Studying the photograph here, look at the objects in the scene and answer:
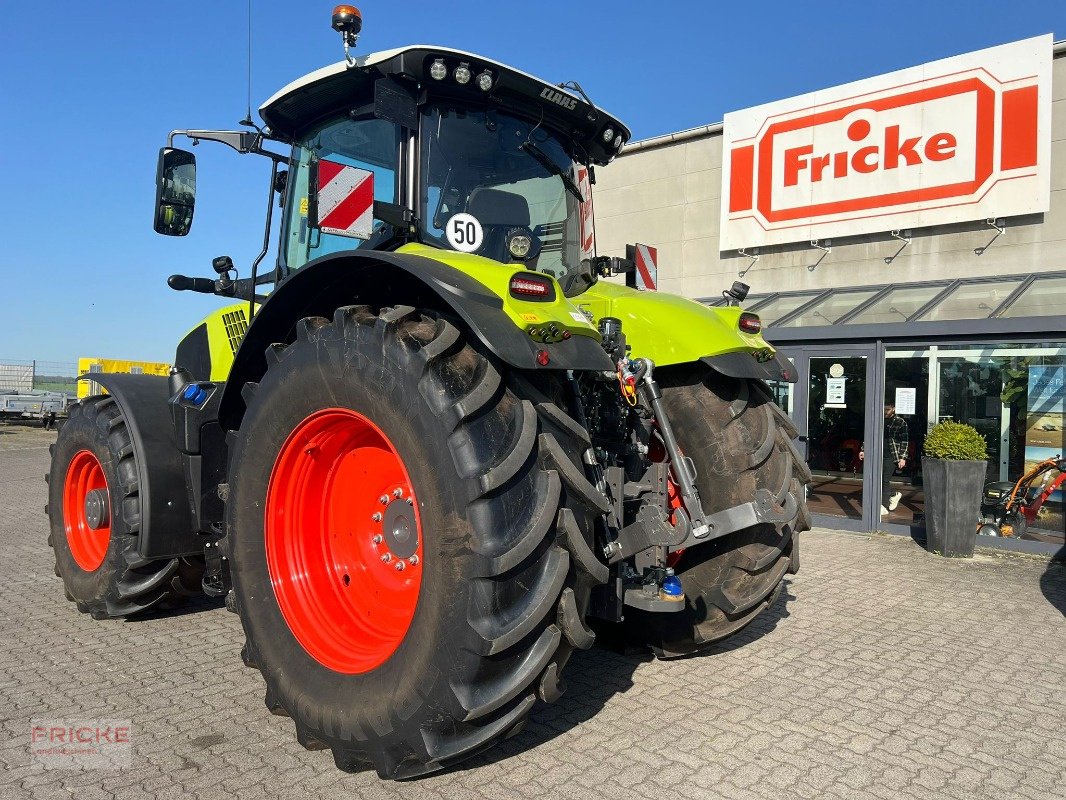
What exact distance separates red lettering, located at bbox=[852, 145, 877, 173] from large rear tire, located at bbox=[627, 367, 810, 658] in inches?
355

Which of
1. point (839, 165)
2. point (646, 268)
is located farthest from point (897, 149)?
point (646, 268)

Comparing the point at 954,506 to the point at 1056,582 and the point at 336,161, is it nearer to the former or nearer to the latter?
the point at 1056,582

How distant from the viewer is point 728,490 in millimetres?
3803

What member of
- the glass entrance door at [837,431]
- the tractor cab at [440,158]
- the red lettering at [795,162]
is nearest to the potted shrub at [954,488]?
the glass entrance door at [837,431]

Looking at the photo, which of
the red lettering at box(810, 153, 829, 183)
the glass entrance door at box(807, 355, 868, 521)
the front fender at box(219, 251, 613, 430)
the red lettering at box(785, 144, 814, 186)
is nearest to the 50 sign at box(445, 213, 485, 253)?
the front fender at box(219, 251, 613, 430)

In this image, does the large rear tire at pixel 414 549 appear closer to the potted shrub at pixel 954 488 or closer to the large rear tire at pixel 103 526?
the large rear tire at pixel 103 526

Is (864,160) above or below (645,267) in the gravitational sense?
above

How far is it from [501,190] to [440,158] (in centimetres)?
34

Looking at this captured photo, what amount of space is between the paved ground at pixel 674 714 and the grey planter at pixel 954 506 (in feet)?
8.26

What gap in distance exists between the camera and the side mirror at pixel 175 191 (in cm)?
417

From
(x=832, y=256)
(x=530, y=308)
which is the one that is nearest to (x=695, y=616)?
(x=530, y=308)

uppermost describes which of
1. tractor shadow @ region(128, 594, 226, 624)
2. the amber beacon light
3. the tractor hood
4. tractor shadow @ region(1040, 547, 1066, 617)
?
the amber beacon light

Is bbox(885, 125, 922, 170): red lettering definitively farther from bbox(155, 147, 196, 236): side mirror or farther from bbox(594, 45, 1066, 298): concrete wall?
bbox(155, 147, 196, 236): side mirror

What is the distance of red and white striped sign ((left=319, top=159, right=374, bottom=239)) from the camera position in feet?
11.1
